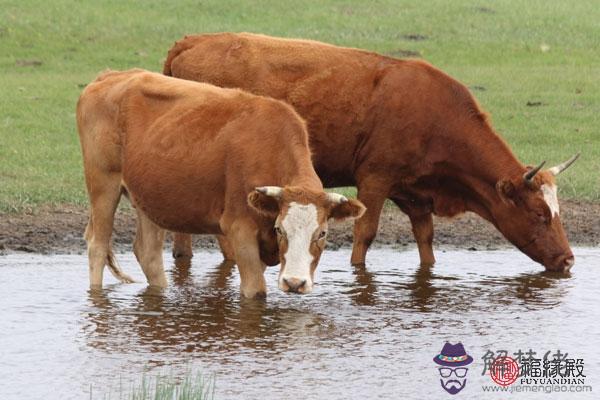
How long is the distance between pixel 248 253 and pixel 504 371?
7.50 ft

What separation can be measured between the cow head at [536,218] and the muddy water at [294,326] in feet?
0.75

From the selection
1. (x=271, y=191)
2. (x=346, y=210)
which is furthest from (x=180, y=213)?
(x=346, y=210)

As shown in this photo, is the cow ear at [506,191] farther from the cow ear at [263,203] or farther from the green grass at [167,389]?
the green grass at [167,389]

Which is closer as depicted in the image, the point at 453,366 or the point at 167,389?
the point at 167,389

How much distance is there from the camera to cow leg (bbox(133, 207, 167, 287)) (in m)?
11.3

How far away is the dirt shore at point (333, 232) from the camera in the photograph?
1285cm

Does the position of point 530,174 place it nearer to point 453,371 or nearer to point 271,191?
point 271,191

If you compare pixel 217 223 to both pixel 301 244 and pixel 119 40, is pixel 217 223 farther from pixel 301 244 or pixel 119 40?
pixel 119 40

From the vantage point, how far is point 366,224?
12.3 metres

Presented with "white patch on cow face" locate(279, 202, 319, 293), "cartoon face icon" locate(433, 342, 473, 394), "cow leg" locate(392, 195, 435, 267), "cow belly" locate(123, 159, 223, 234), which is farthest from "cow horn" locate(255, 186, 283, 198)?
"cow leg" locate(392, 195, 435, 267)

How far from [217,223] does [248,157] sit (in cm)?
60

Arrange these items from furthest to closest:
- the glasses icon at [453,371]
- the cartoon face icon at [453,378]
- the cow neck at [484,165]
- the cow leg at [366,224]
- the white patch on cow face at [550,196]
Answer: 1. the cow leg at [366,224]
2. the cow neck at [484,165]
3. the white patch on cow face at [550,196]
4. the glasses icon at [453,371]
5. the cartoon face icon at [453,378]

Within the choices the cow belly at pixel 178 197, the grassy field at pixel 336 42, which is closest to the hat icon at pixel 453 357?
the cow belly at pixel 178 197

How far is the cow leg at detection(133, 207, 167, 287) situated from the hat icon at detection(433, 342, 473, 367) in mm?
2941
